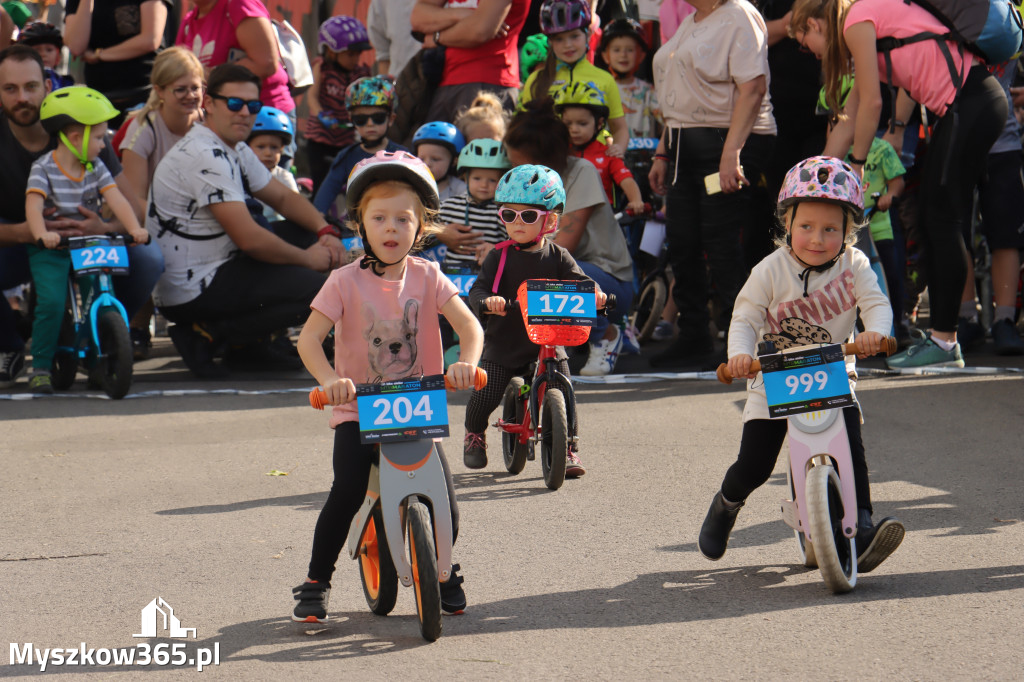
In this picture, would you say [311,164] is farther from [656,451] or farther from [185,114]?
[656,451]

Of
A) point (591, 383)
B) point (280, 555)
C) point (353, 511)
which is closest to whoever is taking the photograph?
point (353, 511)

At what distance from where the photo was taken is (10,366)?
353 inches

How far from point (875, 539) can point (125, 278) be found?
229 inches

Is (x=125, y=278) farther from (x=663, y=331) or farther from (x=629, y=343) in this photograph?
(x=663, y=331)

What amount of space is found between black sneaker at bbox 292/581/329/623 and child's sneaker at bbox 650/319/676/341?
22.3 feet

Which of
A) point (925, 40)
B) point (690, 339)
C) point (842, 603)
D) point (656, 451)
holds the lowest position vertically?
point (842, 603)

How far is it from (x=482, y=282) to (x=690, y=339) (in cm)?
305

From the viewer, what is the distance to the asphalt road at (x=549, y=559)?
3893mm

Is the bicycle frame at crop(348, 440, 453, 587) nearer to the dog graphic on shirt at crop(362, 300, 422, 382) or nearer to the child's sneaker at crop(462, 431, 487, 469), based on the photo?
the dog graphic on shirt at crop(362, 300, 422, 382)

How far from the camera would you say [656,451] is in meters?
6.83

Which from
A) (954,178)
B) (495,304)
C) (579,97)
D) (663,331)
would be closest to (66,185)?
(579,97)

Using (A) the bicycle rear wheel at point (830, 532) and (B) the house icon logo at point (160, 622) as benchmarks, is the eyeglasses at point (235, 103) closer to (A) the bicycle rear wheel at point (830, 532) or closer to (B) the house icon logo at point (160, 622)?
(B) the house icon logo at point (160, 622)

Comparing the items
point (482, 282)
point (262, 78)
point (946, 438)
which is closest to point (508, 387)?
point (482, 282)

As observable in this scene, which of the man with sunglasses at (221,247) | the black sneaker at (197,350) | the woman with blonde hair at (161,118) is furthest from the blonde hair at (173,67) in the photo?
the black sneaker at (197,350)
